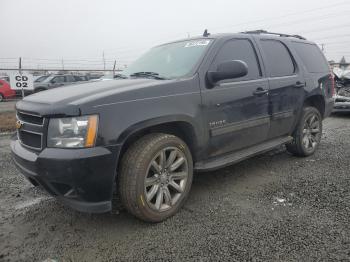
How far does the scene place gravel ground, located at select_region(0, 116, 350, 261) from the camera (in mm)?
2651

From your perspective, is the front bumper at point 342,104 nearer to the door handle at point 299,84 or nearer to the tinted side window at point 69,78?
the door handle at point 299,84

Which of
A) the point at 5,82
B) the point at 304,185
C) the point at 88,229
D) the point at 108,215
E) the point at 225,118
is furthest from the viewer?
the point at 5,82

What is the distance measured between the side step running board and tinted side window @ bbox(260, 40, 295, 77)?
2.99ft

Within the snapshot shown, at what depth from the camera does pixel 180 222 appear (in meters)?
3.17

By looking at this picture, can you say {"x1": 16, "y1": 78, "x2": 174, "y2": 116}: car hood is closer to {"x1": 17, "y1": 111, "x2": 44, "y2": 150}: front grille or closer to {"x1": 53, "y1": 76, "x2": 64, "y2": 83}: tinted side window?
{"x1": 17, "y1": 111, "x2": 44, "y2": 150}: front grille

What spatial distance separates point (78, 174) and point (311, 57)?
14.0 feet

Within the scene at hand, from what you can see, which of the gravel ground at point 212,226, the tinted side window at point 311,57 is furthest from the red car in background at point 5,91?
the tinted side window at point 311,57

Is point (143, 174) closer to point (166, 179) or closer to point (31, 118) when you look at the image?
point (166, 179)

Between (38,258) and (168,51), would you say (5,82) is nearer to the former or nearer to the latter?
(168,51)

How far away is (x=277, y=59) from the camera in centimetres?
463

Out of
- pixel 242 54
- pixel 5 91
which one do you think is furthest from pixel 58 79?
pixel 242 54

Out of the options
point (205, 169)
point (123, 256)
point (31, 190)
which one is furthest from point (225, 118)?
point (31, 190)

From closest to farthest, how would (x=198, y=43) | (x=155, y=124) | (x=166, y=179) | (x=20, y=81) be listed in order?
(x=155, y=124) < (x=166, y=179) < (x=198, y=43) < (x=20, y=81)

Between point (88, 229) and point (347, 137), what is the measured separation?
5.69 m
